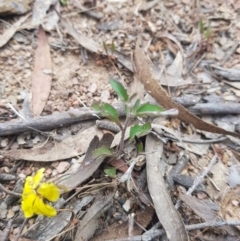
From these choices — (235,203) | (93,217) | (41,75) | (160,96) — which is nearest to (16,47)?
(41,75)

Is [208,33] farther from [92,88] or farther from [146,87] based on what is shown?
[92,88]

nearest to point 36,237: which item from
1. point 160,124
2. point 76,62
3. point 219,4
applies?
point 160,124

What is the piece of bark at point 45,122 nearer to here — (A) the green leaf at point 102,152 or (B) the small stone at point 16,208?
(A) the green leaf at point 102,152

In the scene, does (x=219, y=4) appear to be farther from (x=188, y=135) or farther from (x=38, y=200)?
(x=38, y=200)

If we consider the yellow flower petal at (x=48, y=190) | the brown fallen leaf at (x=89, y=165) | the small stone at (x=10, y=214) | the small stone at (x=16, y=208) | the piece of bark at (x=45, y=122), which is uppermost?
the piece of bark at (x=45, y=122)

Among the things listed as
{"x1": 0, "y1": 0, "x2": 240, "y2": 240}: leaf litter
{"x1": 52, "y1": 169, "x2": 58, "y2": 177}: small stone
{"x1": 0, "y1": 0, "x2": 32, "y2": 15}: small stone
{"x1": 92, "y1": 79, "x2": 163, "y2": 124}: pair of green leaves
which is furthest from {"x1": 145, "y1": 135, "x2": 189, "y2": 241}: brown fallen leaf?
{"x1": 0, "y1": 0, "x2": 32, "y2": 15}: small stone

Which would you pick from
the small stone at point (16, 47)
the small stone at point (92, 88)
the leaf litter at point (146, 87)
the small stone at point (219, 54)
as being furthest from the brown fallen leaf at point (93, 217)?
the small stone at point (219, 54)

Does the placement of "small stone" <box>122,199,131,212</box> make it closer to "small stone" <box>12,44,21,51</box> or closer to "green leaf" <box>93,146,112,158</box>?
"green leaf" <box>93,146,112,158</box>
